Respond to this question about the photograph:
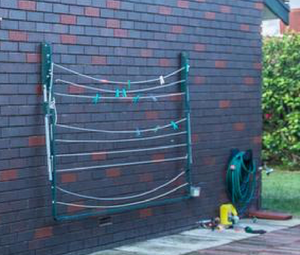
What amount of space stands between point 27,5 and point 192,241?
2.89 meters

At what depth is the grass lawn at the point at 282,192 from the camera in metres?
10.1

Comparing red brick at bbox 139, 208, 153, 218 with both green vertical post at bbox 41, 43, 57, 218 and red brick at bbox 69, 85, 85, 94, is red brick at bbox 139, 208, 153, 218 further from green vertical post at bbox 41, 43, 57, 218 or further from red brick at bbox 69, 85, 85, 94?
red brick at bbox 69, 85, 85, 94

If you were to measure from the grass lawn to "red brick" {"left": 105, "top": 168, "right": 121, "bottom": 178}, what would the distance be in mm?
3010

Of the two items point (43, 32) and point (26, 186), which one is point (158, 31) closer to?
point (43, 32)

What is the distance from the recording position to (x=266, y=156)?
15820 millimetres

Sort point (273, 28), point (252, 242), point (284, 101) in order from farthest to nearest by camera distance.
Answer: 1. point (273, 28)
2. point (284, 101)
3. point (252, 242)

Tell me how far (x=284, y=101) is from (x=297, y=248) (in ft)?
26.3

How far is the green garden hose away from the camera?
29.1 feet

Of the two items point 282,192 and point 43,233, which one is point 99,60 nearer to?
point 43,233

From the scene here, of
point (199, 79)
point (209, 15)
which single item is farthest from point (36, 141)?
point (209, 15)

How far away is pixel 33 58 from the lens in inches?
257

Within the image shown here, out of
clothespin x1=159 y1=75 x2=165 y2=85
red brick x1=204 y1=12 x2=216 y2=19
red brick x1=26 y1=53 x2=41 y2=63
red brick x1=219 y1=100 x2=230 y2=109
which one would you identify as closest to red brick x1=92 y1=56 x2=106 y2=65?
red brick x1=26 y1=53 x2=41 y2=63

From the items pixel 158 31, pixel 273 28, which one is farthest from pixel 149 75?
pixel 273 28

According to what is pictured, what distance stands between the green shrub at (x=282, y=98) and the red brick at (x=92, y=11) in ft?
27.2
